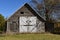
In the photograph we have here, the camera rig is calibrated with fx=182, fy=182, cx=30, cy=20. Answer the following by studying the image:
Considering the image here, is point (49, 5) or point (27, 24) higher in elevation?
point (49, 5)

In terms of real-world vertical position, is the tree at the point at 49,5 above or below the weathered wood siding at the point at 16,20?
above

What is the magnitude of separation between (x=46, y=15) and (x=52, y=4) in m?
3.44

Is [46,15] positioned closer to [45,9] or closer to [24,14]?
[45,9]

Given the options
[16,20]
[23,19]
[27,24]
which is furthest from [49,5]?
[16,20]

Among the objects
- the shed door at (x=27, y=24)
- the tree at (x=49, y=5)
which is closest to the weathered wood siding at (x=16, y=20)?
the shed door at (x=27, y=24)

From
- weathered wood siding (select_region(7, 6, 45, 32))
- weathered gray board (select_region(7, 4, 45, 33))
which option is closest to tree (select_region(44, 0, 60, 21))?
weathered gray board (select_region(7, 4, 45, 33))

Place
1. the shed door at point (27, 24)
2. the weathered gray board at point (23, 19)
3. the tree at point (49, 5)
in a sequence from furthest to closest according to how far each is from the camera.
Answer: the tree at point (49, 5), the weathered gray board at point (23, 19), the shed door at point (27, 24)

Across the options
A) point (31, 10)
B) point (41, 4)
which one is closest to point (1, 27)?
point (41, 4)

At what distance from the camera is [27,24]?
37.7 metres

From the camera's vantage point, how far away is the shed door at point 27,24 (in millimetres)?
37406

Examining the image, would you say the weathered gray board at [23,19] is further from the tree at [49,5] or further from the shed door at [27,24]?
the tree at [49,5]

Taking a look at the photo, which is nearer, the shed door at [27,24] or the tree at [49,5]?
the shed door at [27,24]

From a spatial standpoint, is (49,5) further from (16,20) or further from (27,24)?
(16,20)

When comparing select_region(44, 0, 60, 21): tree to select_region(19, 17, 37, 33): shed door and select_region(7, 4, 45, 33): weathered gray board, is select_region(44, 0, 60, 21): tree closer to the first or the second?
select_region(7, 4, 45, 33): weathered gray board
